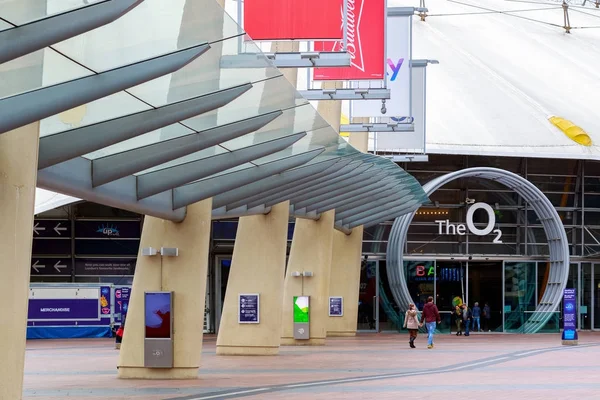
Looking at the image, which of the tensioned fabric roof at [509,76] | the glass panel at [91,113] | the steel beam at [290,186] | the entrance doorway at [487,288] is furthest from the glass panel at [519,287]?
the glass panel at [91,113]

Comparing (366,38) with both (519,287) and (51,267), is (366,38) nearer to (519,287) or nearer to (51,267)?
(51,267)

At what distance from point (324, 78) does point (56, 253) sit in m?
23.8

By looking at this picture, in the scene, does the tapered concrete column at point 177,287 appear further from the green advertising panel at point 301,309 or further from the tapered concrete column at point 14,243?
the green advertising panel at point 301,309

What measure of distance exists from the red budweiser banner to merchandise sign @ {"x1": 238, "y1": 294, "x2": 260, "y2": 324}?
645 cm

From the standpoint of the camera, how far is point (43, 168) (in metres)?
13.4

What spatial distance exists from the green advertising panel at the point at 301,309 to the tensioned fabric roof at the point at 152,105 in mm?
11082

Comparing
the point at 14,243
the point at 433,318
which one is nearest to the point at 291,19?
the point at 14,243

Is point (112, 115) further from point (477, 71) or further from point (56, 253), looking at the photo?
point (477, 71)

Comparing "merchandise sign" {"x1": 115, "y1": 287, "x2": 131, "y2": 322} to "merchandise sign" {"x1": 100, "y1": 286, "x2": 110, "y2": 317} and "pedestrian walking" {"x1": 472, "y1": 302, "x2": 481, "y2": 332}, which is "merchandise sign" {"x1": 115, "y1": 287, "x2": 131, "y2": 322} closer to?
"merchandise sign" {"x1": 100, "y1": 286, "x2": 110, "y2": 317}

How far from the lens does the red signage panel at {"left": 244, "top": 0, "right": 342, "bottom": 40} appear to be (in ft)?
55.2

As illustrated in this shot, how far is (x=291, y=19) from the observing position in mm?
16859

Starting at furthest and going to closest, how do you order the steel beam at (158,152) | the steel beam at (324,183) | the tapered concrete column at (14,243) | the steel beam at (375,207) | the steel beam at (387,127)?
the steel beam at (375,207), the steel beam at (387,127), the steel beam at (324,183), the steel beam at (158,152), the tapered concrete column at (14,243)

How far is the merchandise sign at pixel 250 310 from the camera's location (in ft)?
84.1

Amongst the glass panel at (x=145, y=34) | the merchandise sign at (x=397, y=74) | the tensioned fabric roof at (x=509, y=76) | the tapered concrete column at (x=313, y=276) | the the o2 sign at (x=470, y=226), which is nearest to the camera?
the glass panel at (x=145, y=34)
